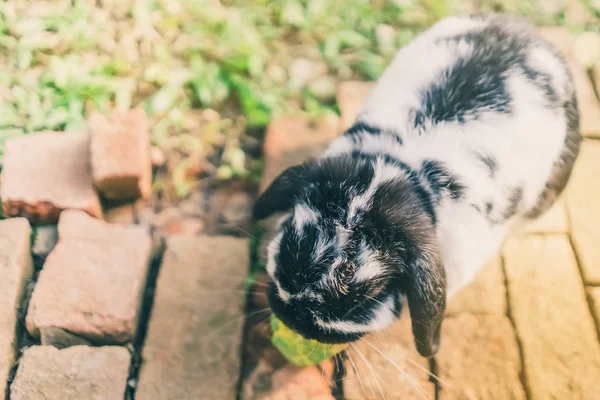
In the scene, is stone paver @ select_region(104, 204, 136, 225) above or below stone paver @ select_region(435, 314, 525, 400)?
above

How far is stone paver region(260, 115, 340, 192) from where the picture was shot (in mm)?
2816

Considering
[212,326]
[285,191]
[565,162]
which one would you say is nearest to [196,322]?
[212,326]

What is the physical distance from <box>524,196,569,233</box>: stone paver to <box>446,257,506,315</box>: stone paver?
13.7 inches

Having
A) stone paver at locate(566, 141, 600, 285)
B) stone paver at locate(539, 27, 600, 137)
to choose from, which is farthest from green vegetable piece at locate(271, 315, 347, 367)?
stone paver at locate(539, 27, 600, 137)

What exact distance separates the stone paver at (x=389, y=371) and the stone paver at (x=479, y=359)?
0.32ft

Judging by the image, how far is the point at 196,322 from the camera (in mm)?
2348

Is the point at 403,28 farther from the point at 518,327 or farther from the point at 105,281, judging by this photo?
the point at 105,281

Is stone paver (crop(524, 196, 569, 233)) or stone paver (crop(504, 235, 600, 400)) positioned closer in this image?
stone paver (crop(504, 235, 600, 400))

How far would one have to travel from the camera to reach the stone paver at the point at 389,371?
91.1 inches

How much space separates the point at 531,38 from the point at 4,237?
2619 millimetres

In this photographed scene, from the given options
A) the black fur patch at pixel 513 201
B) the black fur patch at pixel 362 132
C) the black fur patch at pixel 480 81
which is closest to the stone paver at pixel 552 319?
the black fur patch at pixel 513 201

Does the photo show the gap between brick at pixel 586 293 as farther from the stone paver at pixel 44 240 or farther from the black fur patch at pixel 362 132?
the stone paver at pixel 44 240

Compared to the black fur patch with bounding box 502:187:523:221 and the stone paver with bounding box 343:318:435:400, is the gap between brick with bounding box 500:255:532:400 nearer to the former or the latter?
the stone paver with bounding box 343:318:435:400

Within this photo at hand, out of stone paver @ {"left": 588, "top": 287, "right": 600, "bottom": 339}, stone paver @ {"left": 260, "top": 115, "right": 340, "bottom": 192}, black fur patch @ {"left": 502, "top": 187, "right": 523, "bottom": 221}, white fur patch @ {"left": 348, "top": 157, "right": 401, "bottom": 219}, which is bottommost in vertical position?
stone paver @ {"left": 588, "top": 287, "right": 600, "bottom": 339}
